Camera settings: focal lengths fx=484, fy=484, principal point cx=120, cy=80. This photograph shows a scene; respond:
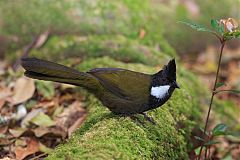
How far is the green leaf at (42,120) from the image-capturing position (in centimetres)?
458

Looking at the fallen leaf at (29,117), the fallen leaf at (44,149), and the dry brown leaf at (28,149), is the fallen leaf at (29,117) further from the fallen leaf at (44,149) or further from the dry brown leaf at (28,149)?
the fallen leaf at (44,149)

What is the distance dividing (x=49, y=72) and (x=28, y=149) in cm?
95

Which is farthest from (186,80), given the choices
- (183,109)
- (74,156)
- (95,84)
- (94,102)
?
(74,156)

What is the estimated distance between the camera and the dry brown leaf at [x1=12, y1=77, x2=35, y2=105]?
5.05 meters

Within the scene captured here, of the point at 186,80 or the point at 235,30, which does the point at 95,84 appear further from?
the point at 186,80

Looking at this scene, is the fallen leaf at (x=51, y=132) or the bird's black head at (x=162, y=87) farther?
the fallen leaf at (x=51, y=132)

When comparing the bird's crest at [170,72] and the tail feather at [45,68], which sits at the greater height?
the bird's crest at [170,72]

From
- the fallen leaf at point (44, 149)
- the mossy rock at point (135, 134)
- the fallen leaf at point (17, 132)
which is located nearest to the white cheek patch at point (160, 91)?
the mossy rock at point (135, 134)

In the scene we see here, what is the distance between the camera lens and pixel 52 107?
5.01 meters

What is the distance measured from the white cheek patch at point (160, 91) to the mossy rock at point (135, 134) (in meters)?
0.28

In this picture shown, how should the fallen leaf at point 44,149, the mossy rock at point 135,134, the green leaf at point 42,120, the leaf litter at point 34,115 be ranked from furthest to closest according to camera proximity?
the green leaf at point 42,120 → the leaf litter at point 34,115 → the fallen leaf at point 44,149 → the mossy rock at point 135,134

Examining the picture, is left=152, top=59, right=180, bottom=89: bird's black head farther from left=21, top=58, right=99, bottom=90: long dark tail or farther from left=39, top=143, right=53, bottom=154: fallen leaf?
left=39, top=143, right=53, bottom=154: fallen leaf

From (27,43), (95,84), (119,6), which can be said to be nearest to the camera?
(95,84)

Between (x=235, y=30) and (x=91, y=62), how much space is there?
7.49 feet
